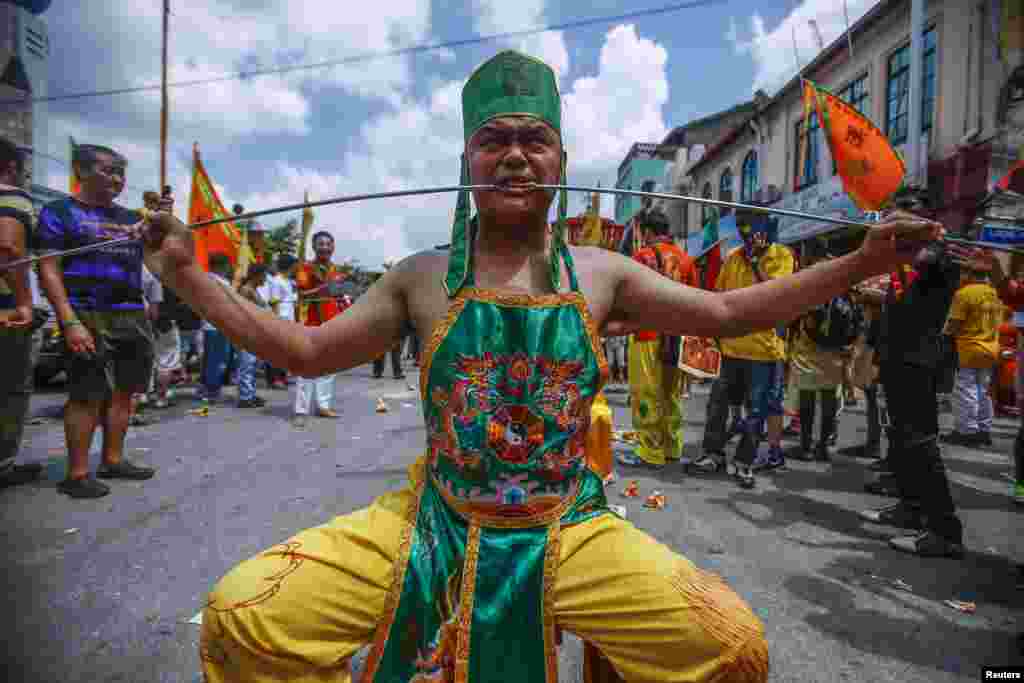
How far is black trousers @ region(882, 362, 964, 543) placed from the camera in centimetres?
343

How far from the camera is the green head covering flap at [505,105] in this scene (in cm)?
175

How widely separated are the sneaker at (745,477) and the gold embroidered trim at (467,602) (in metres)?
3.77

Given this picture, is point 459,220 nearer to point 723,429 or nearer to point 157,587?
point 157,587

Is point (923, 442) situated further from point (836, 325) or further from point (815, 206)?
point (815, 206)

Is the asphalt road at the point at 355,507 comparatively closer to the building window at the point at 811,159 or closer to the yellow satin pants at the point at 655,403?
the yellow satin pants at the point at 655,403

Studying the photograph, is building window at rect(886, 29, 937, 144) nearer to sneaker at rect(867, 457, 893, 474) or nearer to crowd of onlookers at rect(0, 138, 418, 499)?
sneaker at rect(867, 457, 893, 474)

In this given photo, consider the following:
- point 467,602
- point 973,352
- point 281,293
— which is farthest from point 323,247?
point 973,352

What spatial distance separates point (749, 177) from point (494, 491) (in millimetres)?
23540

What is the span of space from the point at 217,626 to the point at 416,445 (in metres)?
4.65

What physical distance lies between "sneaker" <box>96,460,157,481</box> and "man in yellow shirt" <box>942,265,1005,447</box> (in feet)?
24.0

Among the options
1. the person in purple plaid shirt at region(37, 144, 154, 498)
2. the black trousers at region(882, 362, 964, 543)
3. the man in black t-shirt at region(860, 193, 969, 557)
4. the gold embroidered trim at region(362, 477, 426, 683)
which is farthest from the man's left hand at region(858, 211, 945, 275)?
the person in purple plaid shirt at region(37, 144, 154, 498)

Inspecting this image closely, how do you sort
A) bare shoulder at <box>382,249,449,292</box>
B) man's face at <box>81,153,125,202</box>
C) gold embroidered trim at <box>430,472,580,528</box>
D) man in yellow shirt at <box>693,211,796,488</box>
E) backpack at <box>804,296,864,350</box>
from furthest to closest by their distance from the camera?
1. backpack at <box>804,296,864,350</box>
2. man in yellow shirt at <box>693,211,796,488</box>
3. man's face at <box>81,153,125,202</box>
4. bare shoulder at <box>382,249,449,292</box>
5. gold embroidered trim at <box>430,472,580,528</box>

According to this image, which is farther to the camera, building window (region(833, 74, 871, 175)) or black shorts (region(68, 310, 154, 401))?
building window (region(833, 74, 871, 175))

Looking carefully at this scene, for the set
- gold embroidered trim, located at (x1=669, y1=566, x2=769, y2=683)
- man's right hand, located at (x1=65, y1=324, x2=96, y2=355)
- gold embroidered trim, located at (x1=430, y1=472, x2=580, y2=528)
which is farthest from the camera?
man's right hand, located at (x1=65, y1=324, x2=96, y2=355)
